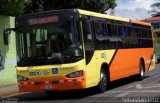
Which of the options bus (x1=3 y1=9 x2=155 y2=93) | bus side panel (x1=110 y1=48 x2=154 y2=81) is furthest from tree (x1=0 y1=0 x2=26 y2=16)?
bus (x1=3 y1=9 x2=155 y2=93)

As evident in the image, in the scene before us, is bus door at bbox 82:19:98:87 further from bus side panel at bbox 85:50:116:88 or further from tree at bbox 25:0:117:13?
tree at bbox 25:0:117:13

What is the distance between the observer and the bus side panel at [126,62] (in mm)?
18609

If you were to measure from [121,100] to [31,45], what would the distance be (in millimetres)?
3715

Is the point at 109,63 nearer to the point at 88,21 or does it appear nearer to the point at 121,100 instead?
the point at 88,21

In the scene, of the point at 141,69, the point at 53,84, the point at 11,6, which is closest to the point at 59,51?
the point at 53,84

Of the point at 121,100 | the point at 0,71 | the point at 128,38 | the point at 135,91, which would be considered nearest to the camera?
the point at 121,100

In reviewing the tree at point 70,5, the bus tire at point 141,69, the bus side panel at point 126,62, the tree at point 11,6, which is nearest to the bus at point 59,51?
the bus side panel at point 126,62

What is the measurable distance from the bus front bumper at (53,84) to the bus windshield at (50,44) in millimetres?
590

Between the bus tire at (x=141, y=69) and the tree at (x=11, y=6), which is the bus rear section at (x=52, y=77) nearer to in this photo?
the tree at (x=11, y=6)

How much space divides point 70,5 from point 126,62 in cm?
1054

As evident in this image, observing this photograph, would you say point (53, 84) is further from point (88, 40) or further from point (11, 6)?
point (11, 6)

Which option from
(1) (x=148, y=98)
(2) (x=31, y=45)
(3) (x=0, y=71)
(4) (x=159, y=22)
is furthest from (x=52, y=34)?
(4) (x=159, y=22)

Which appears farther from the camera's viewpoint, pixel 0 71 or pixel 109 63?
pixel 0 71

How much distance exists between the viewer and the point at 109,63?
18.0 m
